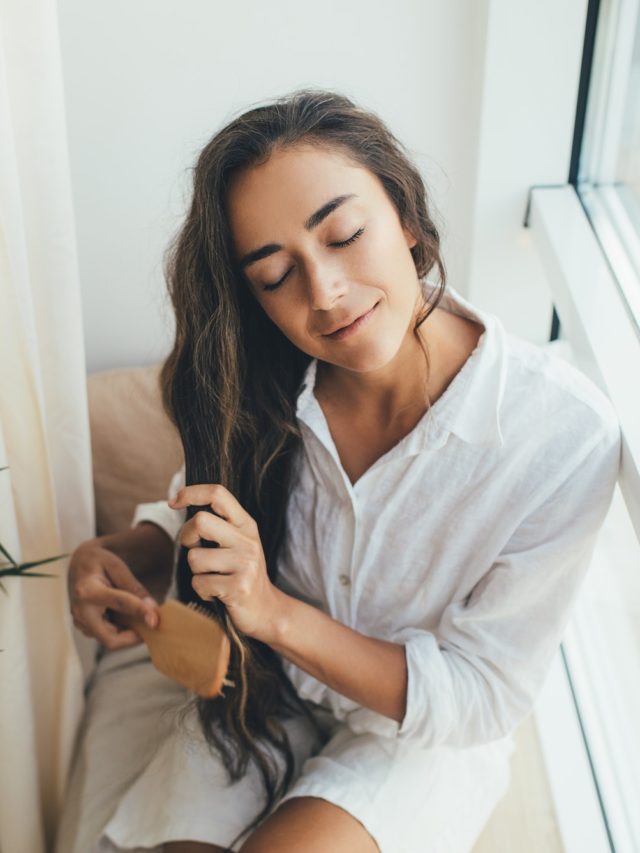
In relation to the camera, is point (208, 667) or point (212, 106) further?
point (212, 106)

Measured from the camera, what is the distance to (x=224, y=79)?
144cm

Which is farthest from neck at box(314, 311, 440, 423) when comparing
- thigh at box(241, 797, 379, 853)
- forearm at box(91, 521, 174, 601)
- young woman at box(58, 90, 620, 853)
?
thigh at box(241, 797, 379, 853)

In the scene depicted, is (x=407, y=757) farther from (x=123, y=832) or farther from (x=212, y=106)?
(x=212, y=106)

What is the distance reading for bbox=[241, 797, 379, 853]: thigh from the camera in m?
1.06

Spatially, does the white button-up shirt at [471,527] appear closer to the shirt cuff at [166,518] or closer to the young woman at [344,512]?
the young woman at [344,512]

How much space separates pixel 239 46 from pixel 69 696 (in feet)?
3.10

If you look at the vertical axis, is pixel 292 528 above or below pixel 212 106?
below

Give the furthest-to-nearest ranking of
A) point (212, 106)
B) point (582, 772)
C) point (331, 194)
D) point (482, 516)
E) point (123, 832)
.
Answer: point (212, 106) < point (582, 772) < point (123, 832) < point (482, 516) < point (331, 194)

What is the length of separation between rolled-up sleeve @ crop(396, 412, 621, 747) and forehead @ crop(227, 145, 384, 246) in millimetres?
357

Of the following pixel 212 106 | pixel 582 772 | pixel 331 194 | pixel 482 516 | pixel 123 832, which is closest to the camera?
pixel 331 194

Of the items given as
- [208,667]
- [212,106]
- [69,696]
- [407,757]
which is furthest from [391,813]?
[212,106]

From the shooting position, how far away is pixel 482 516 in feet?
3.55

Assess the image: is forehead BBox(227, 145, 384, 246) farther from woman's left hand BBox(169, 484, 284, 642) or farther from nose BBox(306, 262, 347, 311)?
woman's left hand BBox(169, 484, 284, 642)

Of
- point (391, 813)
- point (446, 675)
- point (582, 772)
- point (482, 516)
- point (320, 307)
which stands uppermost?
point (320, 307)
